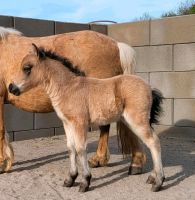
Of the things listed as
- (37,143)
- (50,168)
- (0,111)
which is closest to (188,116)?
(37,143)

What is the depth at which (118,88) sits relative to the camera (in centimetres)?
402

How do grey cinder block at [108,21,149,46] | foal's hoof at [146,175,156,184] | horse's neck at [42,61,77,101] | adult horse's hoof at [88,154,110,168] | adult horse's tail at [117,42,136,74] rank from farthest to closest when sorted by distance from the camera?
1. grey cinder block at [108,21,149,46]
2. adult horse's hoof at [88,154,110,168]
3. adult horse's tail at [117,42,136,74]
4. foal's hoof at [146,175,156,184]
5. horse's neck at [42,61,77,101]

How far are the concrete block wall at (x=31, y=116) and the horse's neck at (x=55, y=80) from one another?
3206mm

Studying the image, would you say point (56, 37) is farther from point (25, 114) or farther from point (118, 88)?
point (25, 114)

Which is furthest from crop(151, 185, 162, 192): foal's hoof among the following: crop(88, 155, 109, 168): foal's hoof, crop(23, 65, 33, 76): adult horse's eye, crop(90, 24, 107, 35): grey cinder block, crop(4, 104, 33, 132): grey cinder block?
crop(90, 24, 107, 35): grey cinder block

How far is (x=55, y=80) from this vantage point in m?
3.98

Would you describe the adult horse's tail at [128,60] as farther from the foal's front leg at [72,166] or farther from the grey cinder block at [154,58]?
the grey cinder block at [154,58]

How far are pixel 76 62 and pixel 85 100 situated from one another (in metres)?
1.02

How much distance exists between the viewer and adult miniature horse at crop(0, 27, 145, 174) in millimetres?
4742

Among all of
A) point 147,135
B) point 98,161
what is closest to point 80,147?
point 147,135

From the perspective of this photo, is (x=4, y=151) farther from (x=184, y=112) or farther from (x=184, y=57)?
(x=184, y=57)

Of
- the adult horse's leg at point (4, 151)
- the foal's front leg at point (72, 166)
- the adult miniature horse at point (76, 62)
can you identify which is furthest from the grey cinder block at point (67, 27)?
the foal's front leg at point (72, 166)

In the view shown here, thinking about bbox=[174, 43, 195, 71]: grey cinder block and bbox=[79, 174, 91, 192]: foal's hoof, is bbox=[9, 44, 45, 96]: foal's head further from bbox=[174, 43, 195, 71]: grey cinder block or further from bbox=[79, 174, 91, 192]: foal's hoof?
bbox=[174, 43, 195, 71]: grey cinder block

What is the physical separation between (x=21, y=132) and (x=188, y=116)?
287 cm
